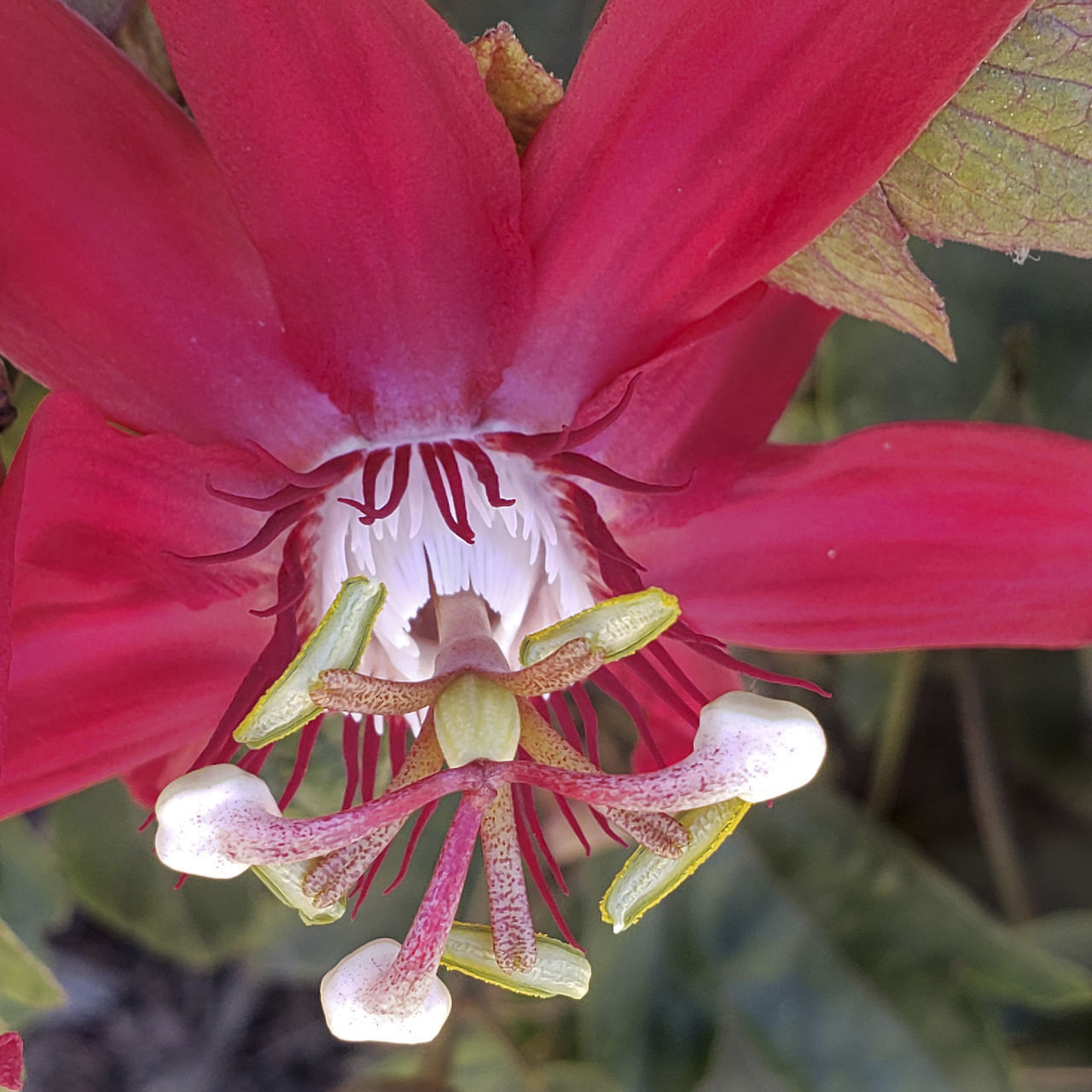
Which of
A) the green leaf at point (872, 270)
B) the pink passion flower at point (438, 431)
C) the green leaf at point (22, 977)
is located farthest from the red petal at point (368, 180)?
the green leaf at point (22, 977)

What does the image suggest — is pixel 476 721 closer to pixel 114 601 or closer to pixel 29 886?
pixel 114 601

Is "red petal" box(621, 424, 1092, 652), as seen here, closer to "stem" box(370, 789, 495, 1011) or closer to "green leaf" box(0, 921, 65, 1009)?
"stem" box(370, 789, 495, 1011)

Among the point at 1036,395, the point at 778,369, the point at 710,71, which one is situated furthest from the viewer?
the point at 1036,395

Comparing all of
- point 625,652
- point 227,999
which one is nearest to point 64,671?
point 625,652

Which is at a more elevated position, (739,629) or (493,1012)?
(739,629)

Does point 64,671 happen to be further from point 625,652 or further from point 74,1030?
point 74,1030

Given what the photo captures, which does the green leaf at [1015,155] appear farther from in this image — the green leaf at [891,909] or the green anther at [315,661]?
the green leaf at [891,909]

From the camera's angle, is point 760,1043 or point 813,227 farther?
point 760,1043

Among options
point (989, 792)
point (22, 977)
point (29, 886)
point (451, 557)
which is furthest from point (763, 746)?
point (989, 792)
